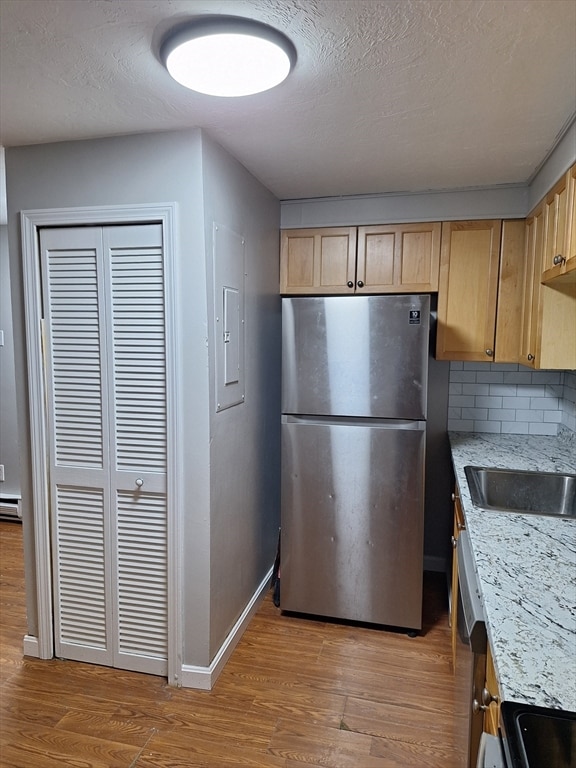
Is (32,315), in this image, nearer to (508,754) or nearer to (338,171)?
(338,171)

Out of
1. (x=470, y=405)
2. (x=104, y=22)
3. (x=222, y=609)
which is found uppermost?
(x=104, y=22)

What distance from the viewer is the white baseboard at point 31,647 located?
7.50 feet

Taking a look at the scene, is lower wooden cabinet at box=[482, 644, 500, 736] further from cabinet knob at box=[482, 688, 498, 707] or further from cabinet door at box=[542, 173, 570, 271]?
cabinet door at box=[542, 173, 570, 271]

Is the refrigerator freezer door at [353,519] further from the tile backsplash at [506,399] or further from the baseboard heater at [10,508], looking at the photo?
the baseboard heater at [10,508]

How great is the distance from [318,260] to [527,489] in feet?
5.41

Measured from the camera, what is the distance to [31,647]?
7.52ft

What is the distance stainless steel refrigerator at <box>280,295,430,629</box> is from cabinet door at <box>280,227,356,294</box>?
1.36 feet

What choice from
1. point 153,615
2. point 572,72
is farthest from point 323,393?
point 572,72

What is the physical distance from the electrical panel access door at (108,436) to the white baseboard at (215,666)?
4.8 inches

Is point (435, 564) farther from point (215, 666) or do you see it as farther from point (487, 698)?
point (487, 698)

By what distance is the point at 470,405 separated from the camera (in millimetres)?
3025

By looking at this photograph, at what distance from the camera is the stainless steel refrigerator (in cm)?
244

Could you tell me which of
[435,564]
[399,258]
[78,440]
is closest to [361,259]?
[399,258]

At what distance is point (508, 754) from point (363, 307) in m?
1.93
